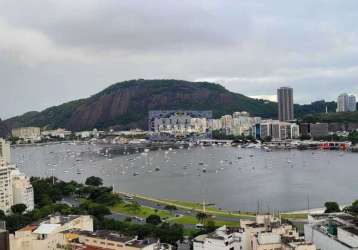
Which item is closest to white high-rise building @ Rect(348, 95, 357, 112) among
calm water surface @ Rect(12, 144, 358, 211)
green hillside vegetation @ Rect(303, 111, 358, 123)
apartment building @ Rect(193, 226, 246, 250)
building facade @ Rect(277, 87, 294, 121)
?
building facade @ Rect(277, 87, 294, 121)

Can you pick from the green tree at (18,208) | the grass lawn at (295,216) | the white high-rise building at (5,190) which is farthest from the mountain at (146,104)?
the grass lawn at (295,216)

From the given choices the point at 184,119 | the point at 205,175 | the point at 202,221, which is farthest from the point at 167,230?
the point at 184,119

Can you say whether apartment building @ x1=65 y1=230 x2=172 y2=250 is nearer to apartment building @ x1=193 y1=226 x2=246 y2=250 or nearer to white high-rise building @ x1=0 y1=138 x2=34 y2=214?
apartment building @ x1=193 y1=226 x2=246 y2=250

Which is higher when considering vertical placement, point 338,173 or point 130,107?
point 130,107

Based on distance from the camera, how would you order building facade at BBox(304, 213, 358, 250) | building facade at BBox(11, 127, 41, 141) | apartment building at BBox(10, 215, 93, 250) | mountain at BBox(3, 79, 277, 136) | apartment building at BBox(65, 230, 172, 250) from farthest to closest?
mountain at BBox(3, 79, 277, 136) < building facade at BBox(11, 127, 41, 141) < apartment building at BBox(10, 215, 93, 250) < apartment building at BBox(65, 230, 172, 250) < building facade at BBox(304, 213, 358, 250)

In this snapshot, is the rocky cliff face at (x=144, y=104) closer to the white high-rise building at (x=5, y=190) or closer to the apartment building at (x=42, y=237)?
the white high-rise building at (x=5, y=190)

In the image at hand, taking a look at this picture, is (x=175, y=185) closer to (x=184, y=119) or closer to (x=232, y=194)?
(x=232, y=194)
